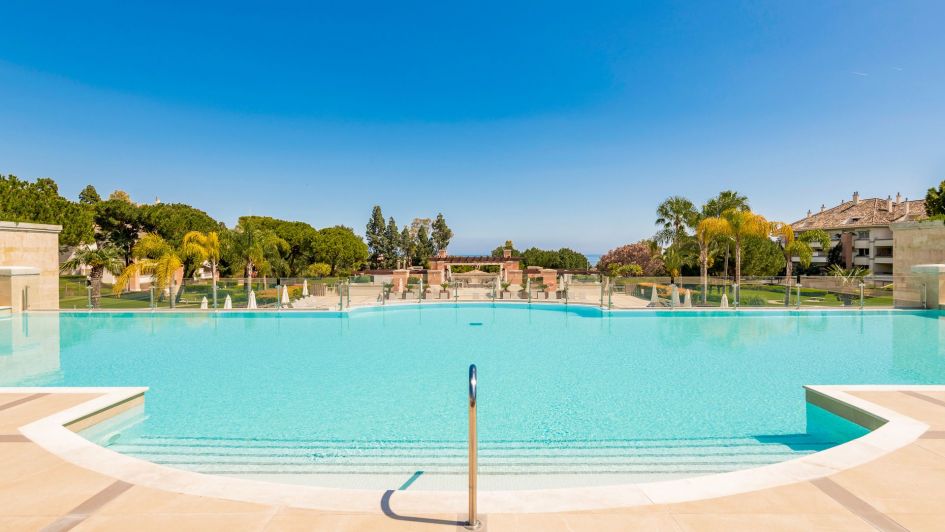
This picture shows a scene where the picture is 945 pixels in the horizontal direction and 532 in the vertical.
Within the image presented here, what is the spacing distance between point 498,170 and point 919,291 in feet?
113

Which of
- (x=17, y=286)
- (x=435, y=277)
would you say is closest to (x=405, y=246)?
A: (x=435, y=277)

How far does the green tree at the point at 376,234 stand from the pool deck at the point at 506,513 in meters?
57.9

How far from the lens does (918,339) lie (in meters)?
10.2

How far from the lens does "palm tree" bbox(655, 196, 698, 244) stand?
3017cm

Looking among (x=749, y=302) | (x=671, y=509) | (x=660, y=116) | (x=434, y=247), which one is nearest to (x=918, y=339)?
(x=749, y=302)

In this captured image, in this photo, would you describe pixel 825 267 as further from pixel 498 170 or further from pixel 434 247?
pixel 434 247

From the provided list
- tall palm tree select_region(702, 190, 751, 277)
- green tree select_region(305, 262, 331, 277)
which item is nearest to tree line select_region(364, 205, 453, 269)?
green tree select_region(305, 262, 331, 277)

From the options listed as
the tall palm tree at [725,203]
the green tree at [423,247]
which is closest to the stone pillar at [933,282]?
the tall palm tree at [725,203]

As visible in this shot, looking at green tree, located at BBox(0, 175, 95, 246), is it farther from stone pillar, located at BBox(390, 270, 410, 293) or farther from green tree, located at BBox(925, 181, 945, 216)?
green tree, located at BBox(925, 181, 945, 216)

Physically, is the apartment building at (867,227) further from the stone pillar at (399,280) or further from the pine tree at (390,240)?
the pine tree at (390,240)

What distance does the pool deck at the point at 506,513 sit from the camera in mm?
2475

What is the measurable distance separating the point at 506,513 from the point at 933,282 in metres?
18.0

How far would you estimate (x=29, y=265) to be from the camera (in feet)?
46.6

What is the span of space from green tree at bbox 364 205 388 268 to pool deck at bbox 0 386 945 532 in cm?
5787
